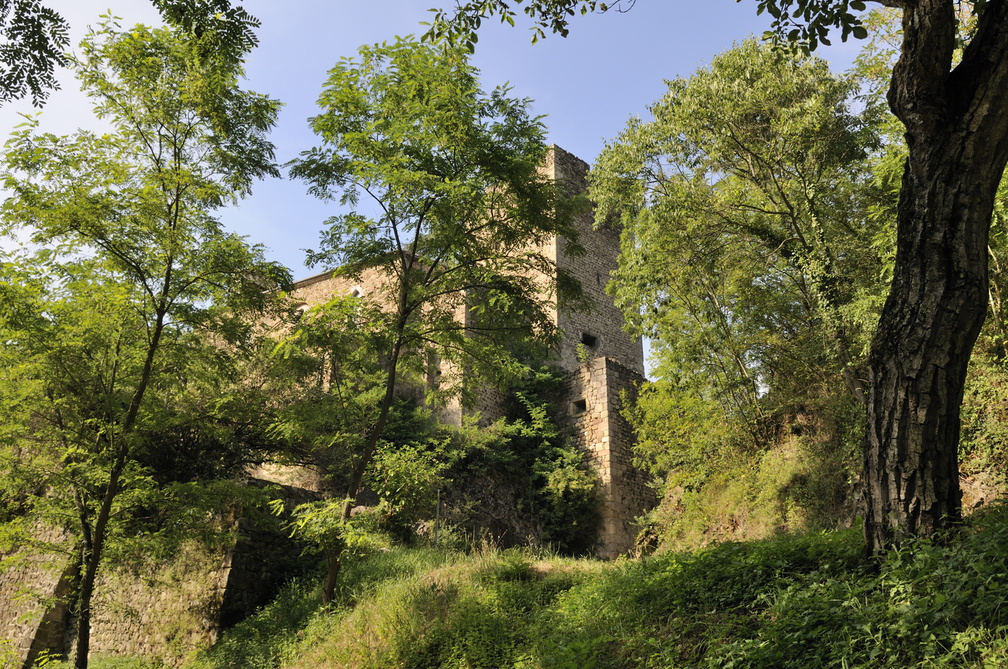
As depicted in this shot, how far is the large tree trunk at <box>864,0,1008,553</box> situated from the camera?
4.47 metres

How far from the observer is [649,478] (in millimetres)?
17203

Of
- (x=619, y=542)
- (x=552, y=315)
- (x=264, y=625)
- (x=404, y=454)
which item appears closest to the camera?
(x=404, y=454)

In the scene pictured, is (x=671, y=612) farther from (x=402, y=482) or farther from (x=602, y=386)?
(x=602, y=386)

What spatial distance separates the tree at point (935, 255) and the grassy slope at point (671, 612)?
42cm

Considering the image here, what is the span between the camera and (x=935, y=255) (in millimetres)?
4578

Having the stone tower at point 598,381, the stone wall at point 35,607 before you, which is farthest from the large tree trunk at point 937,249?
the stone wall at point 35,607

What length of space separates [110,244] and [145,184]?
2.67ft

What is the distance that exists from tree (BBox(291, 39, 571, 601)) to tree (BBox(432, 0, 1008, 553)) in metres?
4.65

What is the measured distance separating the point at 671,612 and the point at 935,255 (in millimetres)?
3432

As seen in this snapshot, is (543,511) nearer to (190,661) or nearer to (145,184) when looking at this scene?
(190,661)

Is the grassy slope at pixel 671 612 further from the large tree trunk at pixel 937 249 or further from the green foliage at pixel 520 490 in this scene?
the green foliage at pixel 520 490

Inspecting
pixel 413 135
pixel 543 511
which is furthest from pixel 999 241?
pixel 543 511

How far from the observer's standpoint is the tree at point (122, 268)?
7938 mm

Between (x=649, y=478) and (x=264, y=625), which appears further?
(x=649, y=478)
